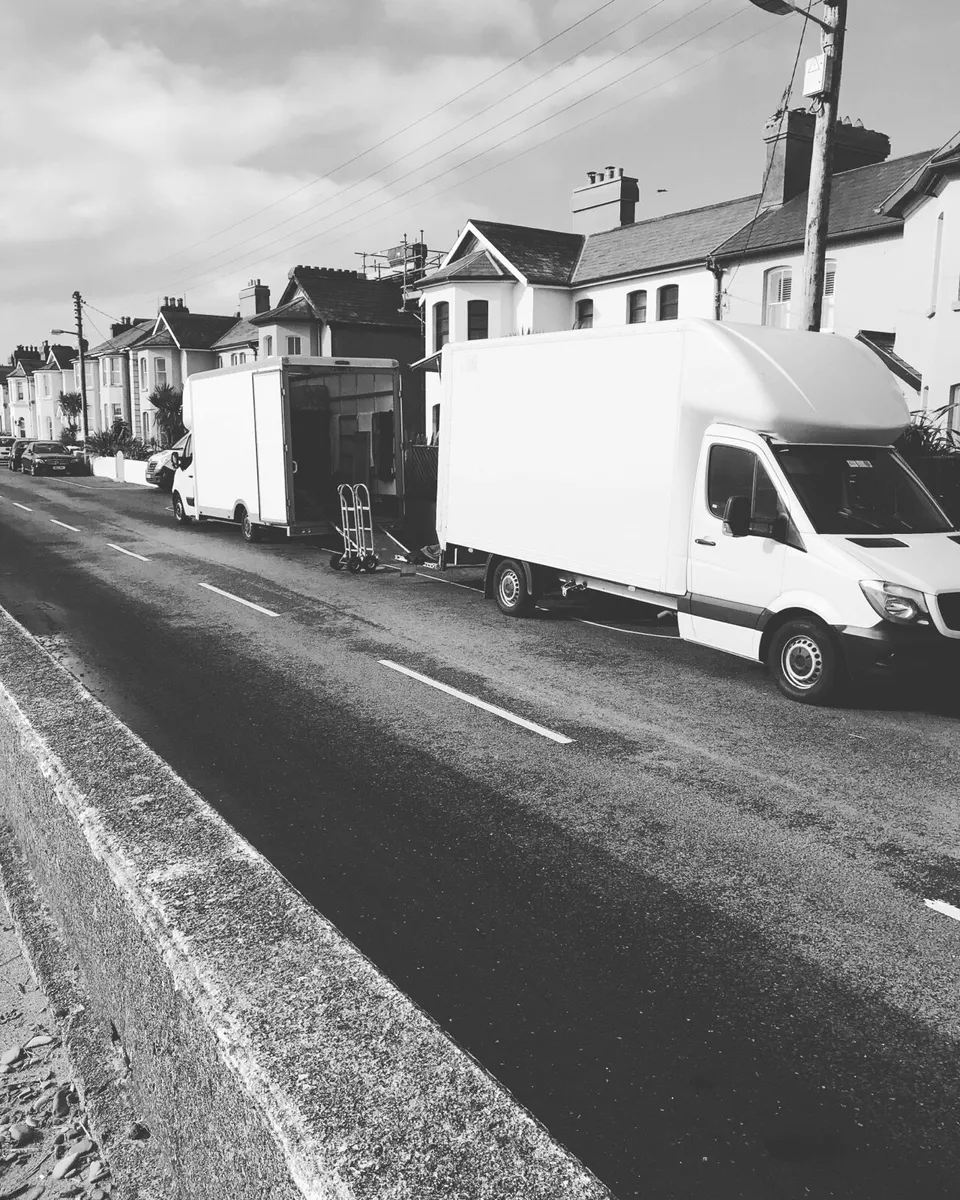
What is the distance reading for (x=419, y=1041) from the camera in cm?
237

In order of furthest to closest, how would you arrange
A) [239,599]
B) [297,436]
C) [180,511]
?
Result: 1. [180,511]
2. [297,436]
3. [239,599]

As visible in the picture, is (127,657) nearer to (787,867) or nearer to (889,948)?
(787,867)

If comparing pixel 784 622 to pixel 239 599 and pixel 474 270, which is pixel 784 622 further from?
pixel 474 270

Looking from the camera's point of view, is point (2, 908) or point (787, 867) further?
point (787, 867)

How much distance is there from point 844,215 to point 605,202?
1604 cm

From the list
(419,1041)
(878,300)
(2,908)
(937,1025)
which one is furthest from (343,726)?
(878,300)

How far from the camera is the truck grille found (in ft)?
27.8

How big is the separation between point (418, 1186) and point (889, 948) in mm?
3470

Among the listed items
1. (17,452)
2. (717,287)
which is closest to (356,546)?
(717,287)

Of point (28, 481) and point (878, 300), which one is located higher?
point (878, 300)

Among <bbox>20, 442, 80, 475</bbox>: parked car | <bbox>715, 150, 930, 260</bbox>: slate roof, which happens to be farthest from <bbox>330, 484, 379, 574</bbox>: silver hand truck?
<bbox>20, 442, 80, 475</bbox>: parked car

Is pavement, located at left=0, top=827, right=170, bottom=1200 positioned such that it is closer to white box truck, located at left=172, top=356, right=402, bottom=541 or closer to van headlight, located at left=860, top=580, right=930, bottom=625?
van headlight, located at left=860, top=580, right=930, bottom=625

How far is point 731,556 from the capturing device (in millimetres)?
9625

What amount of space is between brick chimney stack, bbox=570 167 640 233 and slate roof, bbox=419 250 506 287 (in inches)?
220
